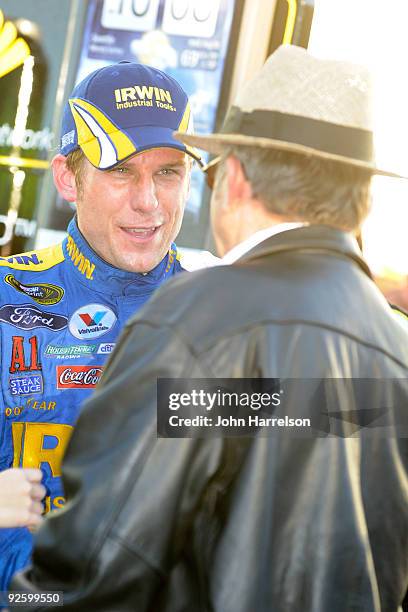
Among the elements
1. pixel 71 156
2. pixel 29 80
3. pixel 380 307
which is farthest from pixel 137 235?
pixel 29 80

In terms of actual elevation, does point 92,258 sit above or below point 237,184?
below

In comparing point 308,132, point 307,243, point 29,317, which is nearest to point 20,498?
point 29,317

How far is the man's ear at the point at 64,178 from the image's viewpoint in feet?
8.39

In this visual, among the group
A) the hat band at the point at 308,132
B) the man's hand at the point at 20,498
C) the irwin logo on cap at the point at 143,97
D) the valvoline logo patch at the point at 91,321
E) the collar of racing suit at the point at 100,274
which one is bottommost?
the man's hand at the point at 20,498

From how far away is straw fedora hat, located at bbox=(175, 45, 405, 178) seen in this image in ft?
5.30

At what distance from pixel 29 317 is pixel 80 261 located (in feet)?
0.71

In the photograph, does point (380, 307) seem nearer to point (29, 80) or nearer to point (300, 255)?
point (300, 255)

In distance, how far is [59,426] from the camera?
2.29 m

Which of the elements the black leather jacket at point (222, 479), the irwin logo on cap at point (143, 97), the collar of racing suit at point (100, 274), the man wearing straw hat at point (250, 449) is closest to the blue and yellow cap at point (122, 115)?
the irwin logo on cap at point (143, 97)

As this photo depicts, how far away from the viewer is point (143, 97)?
2.45m

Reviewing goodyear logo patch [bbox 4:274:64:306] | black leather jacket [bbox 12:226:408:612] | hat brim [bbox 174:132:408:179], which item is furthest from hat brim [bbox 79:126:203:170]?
black leather jacket [bbox 12:226:408:612]

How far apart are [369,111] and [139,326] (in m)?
0.61

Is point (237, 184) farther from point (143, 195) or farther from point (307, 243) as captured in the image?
point (143, 195)

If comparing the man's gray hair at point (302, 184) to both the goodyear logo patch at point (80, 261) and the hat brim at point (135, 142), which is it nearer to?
the hat brim at point (135, 142)
